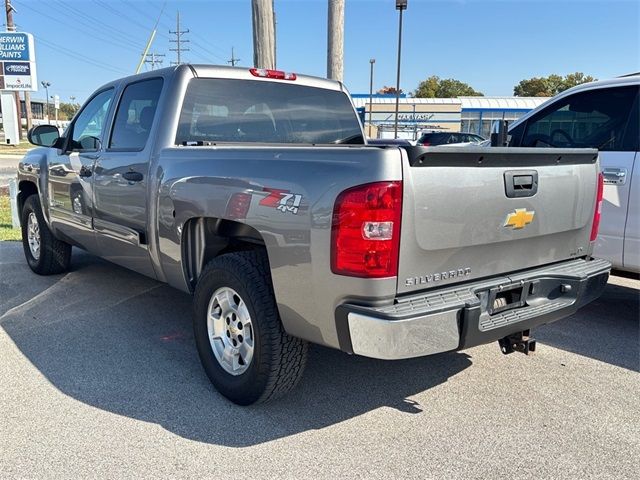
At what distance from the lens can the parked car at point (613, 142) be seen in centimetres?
449

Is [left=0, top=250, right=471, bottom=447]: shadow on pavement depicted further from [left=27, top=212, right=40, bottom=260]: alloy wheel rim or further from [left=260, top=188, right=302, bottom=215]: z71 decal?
[left=260, top=188, right=302, bottom=215]: z71 decal

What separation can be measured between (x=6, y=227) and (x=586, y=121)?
8894mm

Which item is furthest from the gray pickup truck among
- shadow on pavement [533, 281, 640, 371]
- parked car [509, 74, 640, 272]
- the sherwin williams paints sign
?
the sherwin williams paints sign

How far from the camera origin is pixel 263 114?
173 inches

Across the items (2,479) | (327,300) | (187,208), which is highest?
(187,208)

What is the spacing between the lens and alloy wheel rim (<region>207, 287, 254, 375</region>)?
10.6ft

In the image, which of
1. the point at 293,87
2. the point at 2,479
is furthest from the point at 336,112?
the point at 2,479

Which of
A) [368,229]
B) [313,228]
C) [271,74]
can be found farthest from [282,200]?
[271,74]

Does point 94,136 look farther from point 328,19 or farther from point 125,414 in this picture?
point 328,19

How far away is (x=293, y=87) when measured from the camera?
4.61 meters

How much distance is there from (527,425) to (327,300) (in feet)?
4.76

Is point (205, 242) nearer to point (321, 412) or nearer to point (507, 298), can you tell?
point (321, 412)

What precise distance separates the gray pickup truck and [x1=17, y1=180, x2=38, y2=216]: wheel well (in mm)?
2055

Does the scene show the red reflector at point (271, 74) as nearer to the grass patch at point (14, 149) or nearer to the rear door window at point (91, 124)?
the rear door window at point (91, 124)
